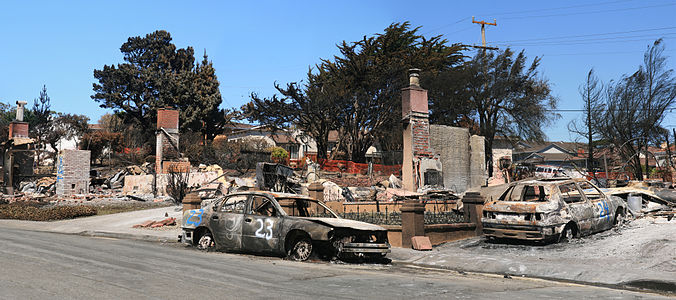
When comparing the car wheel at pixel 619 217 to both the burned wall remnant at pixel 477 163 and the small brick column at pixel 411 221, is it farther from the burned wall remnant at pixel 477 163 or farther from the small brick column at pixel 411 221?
the burned wall remnant at pixel 477 163

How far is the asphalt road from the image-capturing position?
6.40 meters

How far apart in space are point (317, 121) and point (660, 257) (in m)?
33.3

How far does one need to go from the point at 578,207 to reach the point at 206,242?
8.71m

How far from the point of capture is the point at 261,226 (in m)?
10.5

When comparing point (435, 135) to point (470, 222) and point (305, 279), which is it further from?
point (305, 279)

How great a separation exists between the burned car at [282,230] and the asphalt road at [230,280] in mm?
337

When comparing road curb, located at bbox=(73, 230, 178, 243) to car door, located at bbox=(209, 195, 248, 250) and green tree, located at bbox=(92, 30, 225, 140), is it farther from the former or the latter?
green tree, located at bbox=(92, 30, 225, 140)

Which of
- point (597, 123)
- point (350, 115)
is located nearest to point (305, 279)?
point (350, 115)

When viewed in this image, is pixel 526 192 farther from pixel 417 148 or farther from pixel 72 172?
pixel 72 172

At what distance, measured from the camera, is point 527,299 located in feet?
21.5

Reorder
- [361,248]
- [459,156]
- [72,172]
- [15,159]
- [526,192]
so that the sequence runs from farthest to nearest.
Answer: [15,159] < [72,172] < [459,156] < [526,192] < [361,248]

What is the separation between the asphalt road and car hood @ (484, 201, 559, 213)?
302 centimetres

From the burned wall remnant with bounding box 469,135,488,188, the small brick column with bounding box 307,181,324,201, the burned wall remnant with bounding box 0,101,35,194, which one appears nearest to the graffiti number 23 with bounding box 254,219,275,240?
the small brick column with bounding box 307,181,324,201

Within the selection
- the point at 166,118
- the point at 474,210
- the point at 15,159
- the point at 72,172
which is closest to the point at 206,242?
the point at 474,210
